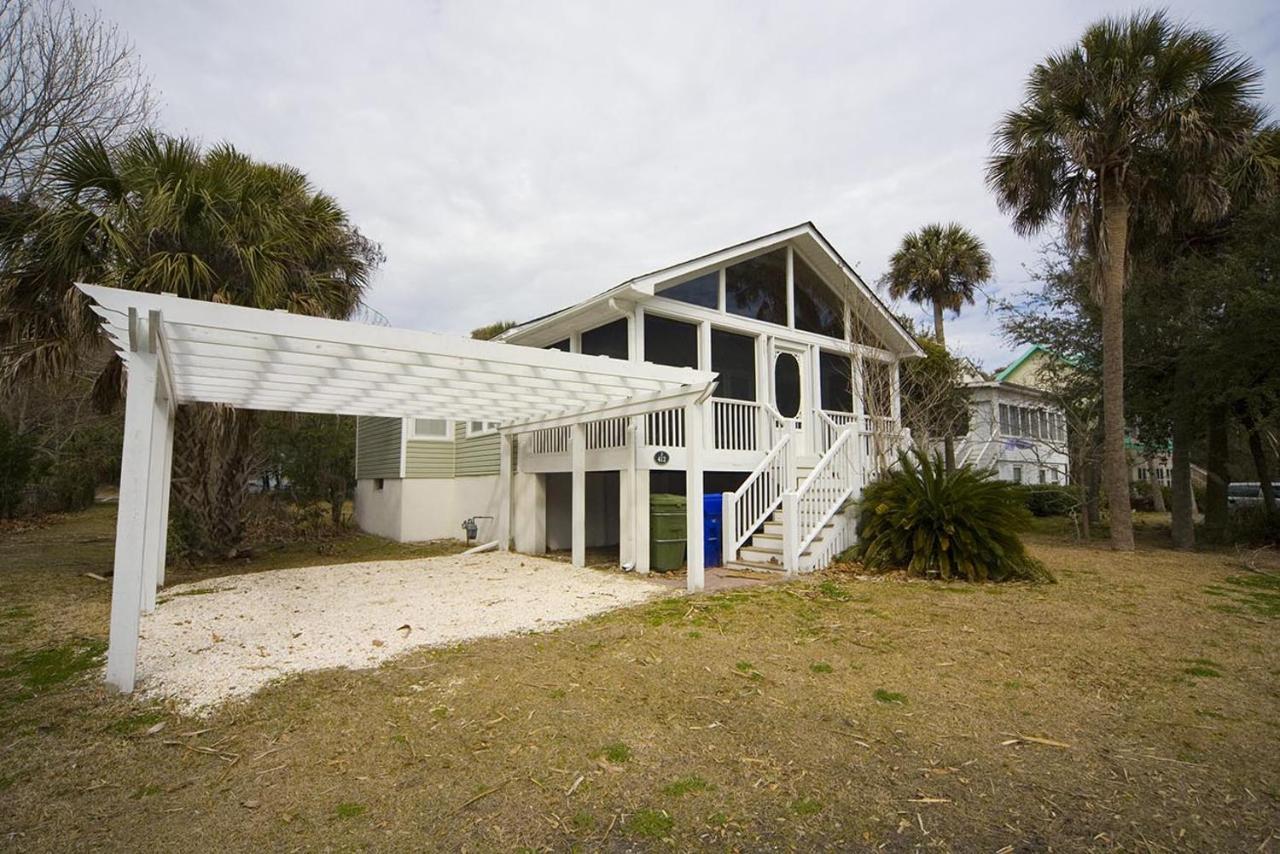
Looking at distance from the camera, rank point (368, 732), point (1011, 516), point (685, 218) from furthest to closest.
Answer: point (685, 218) → point (1011, 516) → point (368, 732)

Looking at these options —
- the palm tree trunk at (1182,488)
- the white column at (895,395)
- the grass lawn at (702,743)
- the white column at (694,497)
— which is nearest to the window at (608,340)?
the white column at (694,497)

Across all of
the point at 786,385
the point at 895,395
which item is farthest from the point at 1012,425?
the point at 786,385

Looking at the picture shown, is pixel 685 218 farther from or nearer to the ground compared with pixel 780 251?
farther from the ground

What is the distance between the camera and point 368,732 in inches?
134

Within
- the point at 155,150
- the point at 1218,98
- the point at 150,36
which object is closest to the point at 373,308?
the point at 155,150

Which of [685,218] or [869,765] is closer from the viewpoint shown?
[869,765]

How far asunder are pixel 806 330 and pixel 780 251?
157cm

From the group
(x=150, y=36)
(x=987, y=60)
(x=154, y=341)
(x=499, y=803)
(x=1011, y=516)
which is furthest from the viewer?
(x=150, y=36)

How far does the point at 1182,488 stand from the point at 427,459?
46.7 feet

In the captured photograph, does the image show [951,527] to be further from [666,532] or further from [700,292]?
[700,292]

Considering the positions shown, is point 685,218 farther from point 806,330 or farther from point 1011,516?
point 1011,516

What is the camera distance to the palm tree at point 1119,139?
9.09 m

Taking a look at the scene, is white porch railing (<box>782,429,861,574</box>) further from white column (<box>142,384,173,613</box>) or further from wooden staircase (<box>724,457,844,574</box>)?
white column (<box>142,384,173,613</box>)

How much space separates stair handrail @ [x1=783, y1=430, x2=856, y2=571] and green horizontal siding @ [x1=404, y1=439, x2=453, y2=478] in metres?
8.21
